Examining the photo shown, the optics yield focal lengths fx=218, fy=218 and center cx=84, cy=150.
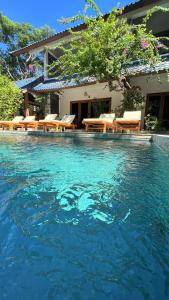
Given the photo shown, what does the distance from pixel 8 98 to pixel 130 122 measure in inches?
350

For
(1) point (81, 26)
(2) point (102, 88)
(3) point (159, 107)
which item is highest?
(1) point (81, 26)

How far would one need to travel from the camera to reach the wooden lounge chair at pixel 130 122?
9420 mm

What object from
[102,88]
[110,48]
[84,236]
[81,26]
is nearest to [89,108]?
[102,88]

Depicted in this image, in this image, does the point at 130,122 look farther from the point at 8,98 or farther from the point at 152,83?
the point at 8,98

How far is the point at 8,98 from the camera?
14.4 metres

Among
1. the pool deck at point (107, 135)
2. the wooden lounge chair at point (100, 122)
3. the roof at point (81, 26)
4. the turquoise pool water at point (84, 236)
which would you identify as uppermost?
the roof at point (81, 26)

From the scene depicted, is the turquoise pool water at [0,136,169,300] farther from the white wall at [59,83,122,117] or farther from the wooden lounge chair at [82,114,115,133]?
the white wall at [59,83,122,117]

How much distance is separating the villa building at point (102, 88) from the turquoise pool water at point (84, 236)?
28.3 feet

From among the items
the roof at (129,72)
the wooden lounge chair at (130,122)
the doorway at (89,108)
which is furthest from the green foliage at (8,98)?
the wooden lounge chair at (130,122)

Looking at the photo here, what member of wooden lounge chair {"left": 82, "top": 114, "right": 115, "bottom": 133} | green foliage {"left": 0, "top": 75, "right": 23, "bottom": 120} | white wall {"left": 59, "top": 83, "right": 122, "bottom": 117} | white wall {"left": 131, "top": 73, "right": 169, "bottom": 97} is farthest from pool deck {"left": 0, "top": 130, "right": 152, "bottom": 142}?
white wall {"left": 59, "top": 83, "right": 122, "bottom": 117}

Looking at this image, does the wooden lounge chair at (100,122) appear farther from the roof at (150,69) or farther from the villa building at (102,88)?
the villa building at (102,88)

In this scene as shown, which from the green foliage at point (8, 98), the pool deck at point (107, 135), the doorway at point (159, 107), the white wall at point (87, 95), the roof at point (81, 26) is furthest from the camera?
→ the green foliage at point (8, 98)

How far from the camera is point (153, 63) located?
32.7ft

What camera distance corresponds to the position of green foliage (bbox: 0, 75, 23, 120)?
14255 mm
